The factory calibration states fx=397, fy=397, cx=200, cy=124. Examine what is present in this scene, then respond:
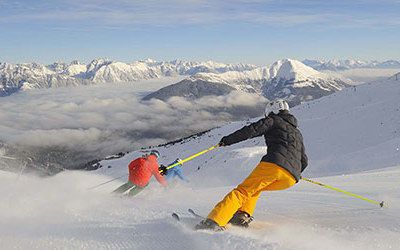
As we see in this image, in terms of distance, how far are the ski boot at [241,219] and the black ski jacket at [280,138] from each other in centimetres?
86

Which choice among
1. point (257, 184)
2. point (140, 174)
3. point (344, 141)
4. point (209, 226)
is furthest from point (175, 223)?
point (344, 141)

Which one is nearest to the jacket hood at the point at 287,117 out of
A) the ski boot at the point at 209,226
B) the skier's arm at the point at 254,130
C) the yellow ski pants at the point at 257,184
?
the skier's arm at the point at 254,130

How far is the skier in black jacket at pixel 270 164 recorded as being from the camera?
5645 mm

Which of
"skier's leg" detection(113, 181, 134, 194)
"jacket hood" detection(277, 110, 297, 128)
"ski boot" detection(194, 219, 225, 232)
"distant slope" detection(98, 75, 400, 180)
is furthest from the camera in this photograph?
"distant slope" detection(98, 75, 400, 180)

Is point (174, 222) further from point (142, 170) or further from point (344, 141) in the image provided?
point (344, 141)

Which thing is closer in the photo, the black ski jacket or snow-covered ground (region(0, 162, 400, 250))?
snow-covered ground (region(0, 162, 400, 250))

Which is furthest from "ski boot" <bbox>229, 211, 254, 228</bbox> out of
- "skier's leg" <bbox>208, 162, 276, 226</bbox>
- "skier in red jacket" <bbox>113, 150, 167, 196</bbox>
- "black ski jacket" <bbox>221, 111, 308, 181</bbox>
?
"skier in red jacket" <bbox>113, 150, 167, 196</bbox>

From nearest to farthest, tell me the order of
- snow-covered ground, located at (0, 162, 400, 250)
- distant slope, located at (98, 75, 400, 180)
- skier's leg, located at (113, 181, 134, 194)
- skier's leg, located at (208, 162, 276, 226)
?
snow-covered ground, located at (0, 162, 400, 250)
skier's leg, located at (208, 162, 276, 226)
skier's leg, located at (113, 181, 134, 194)
distant slope, located at (98, 75, 400, 180)

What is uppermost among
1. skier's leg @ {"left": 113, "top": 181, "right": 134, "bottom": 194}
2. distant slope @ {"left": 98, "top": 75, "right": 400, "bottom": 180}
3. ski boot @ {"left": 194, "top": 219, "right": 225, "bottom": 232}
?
ski boot @ {"left": 194, "top": 219, "right": 225, "bottom": 232}

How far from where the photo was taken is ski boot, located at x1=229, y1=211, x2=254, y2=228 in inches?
226

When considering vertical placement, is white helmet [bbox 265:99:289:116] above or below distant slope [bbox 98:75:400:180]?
above

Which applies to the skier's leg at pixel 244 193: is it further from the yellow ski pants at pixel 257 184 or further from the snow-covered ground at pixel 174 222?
the snow-covered ground at pixel 174 222

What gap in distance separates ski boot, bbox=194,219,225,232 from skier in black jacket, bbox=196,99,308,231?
31 cm

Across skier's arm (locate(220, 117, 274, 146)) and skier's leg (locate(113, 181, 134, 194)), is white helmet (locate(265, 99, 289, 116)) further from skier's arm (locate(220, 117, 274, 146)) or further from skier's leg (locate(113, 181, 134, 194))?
skier's leg (locate(113, 181, 134, 194))
